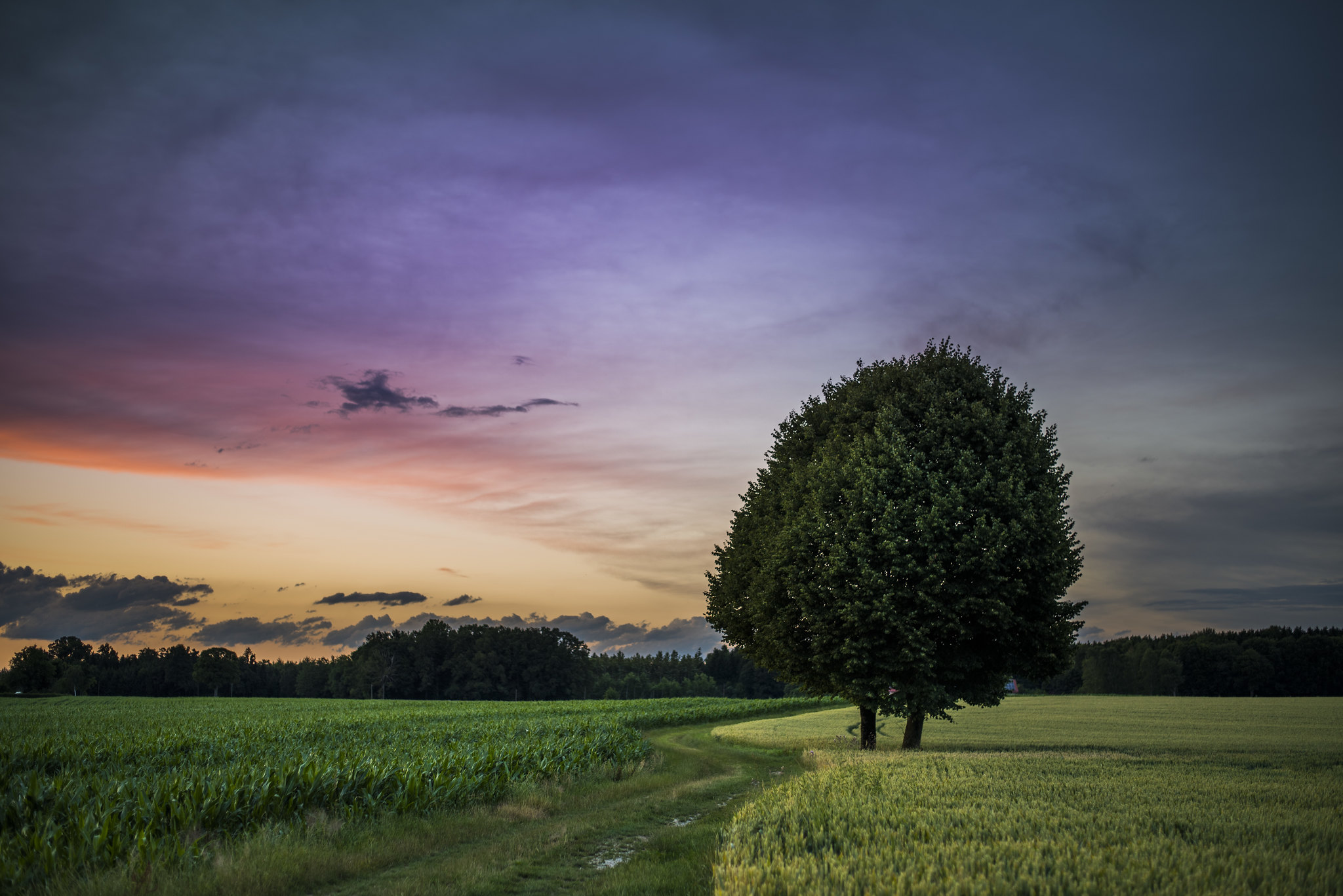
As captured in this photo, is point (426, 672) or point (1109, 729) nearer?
point (1109, 729)

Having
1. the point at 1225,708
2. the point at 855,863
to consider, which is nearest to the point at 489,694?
the point at 1225,708

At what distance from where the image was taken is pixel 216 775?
1392 centimetres

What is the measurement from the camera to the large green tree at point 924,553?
71.3ft

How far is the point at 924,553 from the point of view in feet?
72.9

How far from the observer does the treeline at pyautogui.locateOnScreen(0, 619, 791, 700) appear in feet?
438

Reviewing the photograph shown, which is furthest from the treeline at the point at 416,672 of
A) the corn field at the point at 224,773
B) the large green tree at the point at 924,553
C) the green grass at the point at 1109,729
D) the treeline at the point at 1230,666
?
the large green tree at the point at 924,553

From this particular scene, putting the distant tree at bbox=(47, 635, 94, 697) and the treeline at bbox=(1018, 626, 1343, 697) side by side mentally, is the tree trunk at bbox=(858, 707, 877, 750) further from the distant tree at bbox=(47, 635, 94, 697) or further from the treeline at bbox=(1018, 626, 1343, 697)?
the distant tree at bbox=(47, 635, 94, 697)

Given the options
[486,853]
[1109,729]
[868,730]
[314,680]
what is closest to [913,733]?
[868,730]

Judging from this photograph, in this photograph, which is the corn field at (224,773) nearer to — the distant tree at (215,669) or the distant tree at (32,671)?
the distant tree at (32,671)

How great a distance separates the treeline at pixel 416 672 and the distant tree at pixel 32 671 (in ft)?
0.50

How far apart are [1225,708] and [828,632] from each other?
164ft

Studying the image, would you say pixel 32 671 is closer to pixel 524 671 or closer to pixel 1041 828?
pixel 524 671

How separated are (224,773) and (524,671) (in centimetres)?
13086

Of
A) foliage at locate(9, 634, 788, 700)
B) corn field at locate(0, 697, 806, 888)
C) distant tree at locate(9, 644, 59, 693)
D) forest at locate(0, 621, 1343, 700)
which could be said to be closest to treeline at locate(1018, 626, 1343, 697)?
forest at locate(0, 621, 1343, 700)
